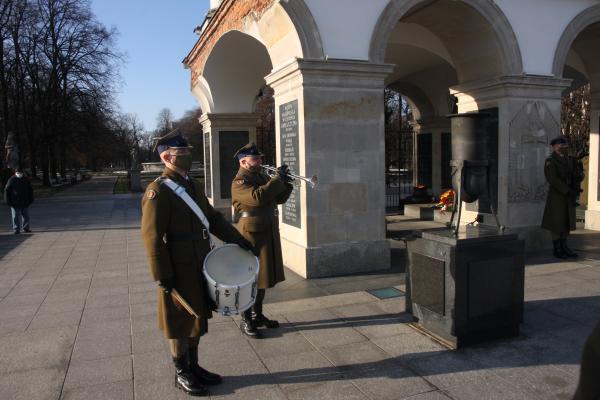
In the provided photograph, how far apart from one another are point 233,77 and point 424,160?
21.6 ft

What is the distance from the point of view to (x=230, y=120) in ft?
40.7

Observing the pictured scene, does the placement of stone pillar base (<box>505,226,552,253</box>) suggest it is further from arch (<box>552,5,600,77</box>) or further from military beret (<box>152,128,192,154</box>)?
military beret (<box>152,128,192,154</box>)

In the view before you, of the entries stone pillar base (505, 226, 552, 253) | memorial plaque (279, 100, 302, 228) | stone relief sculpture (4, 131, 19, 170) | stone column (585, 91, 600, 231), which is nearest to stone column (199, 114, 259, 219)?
memorial plaque (279, 100, 302, 228)

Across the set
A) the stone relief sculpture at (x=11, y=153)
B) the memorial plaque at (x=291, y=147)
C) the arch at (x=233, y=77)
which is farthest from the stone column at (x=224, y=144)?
the stone relief sculpture at (x=11, y=153)

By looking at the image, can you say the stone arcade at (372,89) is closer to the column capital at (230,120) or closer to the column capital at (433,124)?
the column capital at (230,120)

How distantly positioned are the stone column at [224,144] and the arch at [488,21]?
564cm

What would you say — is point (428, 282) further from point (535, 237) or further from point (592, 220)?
point (592, 220)

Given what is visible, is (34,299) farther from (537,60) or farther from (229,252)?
(537,60)

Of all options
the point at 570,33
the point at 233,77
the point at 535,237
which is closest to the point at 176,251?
the point at 535,237

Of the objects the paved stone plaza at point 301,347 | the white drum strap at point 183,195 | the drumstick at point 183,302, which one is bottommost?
the paved stone plaza at point 301,347

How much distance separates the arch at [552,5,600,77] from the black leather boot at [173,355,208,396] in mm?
7970

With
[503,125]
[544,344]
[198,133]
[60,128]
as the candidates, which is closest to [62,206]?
[60,128]

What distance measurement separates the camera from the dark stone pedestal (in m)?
4.12

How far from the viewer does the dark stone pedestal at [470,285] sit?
412cm
